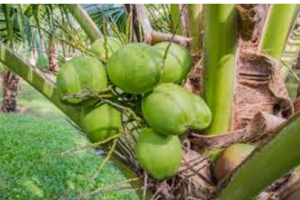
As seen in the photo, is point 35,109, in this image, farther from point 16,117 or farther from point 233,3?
point 233,3

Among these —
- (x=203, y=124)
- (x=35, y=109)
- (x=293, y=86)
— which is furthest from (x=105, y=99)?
(x=35, y=109)

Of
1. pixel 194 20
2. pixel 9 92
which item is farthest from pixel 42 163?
pixel 194 20

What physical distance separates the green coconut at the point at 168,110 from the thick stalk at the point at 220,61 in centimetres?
22

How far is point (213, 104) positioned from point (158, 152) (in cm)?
31

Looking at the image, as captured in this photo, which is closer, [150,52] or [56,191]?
[150,52]

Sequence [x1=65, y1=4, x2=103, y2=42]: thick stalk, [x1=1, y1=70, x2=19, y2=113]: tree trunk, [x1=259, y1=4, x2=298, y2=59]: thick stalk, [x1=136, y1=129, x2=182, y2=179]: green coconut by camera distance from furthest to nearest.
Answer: [x1=1, y1=70, x2=19, y2=113]: tree trunk → [x1=65, y1=4, x2=103, y2=42]: thick stalk → [x1=259, y1=4, x2=298, y2=59]: thick stalk → [x1=136, y1=129, x2=182, y2=179]: green coconut

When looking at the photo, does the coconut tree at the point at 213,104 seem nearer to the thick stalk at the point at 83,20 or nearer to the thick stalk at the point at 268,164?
the thick stalk at the point at 268,164

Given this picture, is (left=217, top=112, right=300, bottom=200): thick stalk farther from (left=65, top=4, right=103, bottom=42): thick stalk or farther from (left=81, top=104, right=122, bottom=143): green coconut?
(left=65, top=4, right=103, bottom=42): thick stalk

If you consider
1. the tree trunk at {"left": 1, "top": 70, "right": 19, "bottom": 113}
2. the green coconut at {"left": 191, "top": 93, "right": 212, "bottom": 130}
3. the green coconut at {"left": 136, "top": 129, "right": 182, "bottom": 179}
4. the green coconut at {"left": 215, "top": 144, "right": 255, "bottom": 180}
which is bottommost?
the tree trunk at {"left": 1, "top": 70, "right": 19, "bottom": 113}

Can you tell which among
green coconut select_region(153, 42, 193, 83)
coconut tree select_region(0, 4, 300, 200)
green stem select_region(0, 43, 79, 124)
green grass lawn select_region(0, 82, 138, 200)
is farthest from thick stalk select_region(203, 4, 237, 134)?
green grass lawn select_region(0, 82, 138, 200)

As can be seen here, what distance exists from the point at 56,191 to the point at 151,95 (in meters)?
4.33

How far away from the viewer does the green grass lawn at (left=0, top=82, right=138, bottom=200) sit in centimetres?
508

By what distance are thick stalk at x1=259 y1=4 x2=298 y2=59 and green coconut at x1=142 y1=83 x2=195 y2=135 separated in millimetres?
420

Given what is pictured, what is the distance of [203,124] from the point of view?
1071 millimetres
